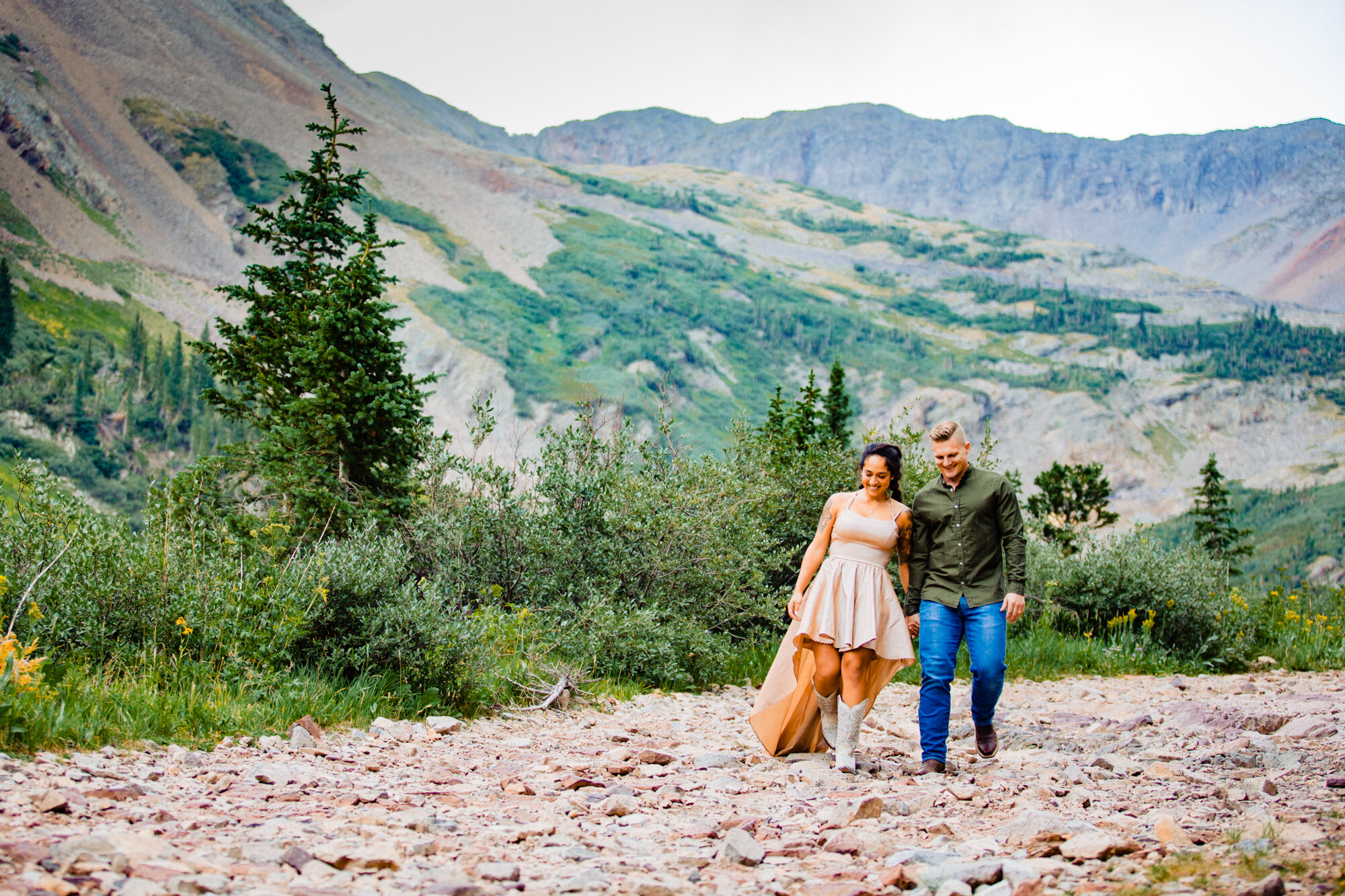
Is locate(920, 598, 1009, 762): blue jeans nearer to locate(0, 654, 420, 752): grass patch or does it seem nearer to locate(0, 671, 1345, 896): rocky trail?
locate(0, 671, 1345, 896): rocky trail

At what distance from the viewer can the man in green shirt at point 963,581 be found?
518cm

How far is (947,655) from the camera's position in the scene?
207 inches

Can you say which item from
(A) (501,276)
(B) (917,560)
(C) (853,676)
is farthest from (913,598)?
(A) (501,276)

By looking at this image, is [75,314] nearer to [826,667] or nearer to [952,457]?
[826,667]

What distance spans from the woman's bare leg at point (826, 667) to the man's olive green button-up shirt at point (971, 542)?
0.65 metres

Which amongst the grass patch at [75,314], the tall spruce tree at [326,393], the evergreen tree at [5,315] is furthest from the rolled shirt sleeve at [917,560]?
the grass patch at [75,314]

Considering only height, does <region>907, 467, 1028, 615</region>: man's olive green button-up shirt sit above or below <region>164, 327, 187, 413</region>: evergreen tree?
above

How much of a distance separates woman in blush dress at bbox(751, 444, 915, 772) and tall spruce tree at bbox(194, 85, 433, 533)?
6.93m

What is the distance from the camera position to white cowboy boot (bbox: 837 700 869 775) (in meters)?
5.14

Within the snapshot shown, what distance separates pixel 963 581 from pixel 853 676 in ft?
2.81

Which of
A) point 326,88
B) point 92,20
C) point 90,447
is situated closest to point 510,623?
point 326,88

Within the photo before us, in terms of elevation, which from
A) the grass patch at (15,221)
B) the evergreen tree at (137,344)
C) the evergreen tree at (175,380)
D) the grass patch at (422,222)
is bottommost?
the evergreen tree at (175,380)

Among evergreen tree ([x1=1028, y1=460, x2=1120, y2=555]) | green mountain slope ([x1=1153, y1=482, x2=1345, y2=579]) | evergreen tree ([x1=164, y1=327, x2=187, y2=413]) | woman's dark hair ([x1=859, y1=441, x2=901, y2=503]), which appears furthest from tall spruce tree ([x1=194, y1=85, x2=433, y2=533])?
green mountain slope ([x1=1153, y1=482, x2=1345, y2=579])

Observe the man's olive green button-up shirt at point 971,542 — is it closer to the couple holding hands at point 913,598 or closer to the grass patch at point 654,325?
the couple holding hands at point 913,598
